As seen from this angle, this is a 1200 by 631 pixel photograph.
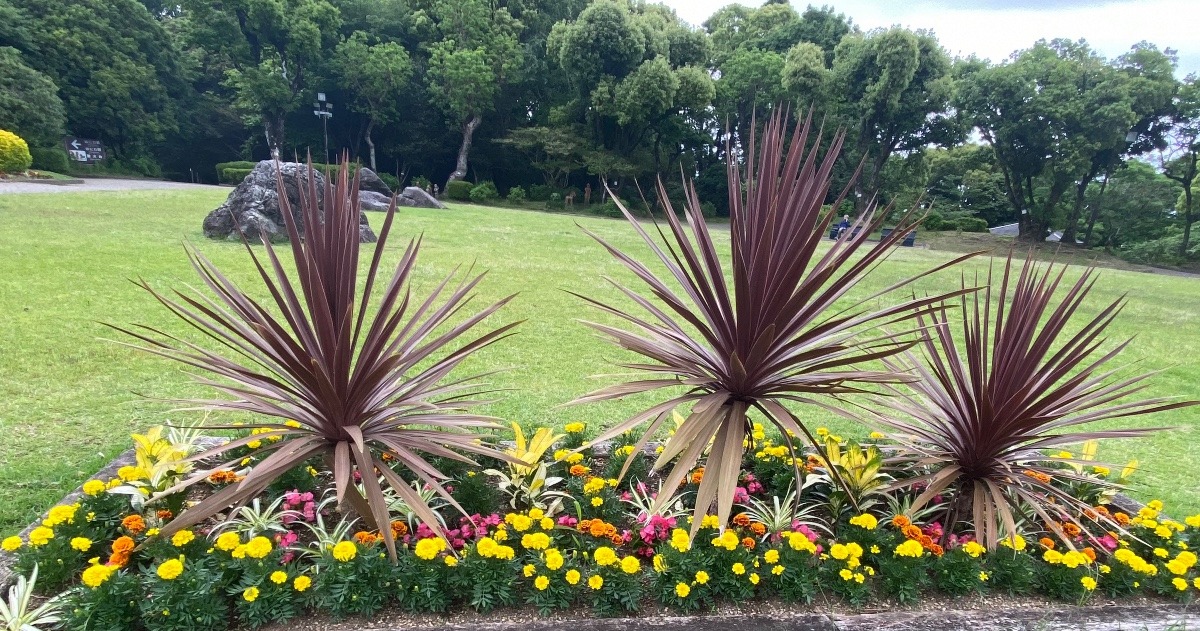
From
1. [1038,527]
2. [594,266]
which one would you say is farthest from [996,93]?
[1038,527]

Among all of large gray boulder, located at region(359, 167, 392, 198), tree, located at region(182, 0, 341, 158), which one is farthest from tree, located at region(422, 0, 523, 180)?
large gray boulder, located at region(359, 167, 392, 198)

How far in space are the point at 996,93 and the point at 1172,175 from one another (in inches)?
270

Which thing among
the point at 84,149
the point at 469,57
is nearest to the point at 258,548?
the point at 469,57

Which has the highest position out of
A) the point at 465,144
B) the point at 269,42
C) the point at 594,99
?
the point at 269,42

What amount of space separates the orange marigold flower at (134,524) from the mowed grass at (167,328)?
1.35 feet

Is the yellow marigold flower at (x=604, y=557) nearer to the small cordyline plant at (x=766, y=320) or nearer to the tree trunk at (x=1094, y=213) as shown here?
the small cordyline plant at (x=766, y=320)

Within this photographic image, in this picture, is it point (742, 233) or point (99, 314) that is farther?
point (99, 314)

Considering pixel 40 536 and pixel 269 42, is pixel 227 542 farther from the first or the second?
pixel 269 42

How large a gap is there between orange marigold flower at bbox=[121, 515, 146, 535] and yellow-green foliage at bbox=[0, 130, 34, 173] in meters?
17.2

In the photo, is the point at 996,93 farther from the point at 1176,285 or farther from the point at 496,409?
the point at 496,409

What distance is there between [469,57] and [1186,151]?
961 inches

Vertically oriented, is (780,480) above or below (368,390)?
below

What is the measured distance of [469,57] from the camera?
76.6 feet

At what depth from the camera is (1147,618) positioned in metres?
1.89
